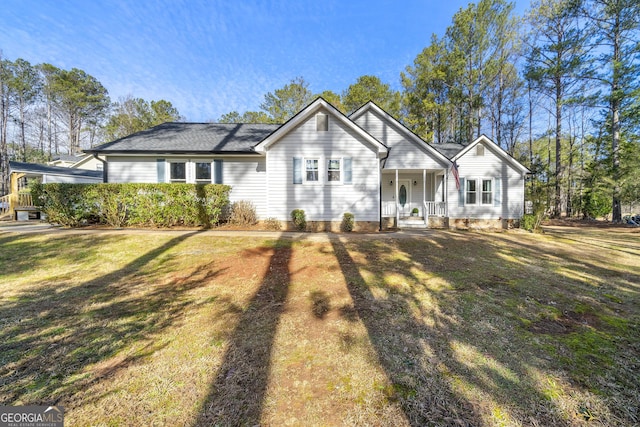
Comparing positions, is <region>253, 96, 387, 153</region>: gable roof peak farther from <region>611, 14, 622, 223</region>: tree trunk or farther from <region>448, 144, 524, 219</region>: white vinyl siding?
<region>611, 14, 622, 223</region>: tree trunk

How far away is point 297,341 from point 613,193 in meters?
22.9

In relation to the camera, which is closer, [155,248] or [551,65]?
[155,248]

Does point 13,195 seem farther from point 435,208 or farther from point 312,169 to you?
point 435,208

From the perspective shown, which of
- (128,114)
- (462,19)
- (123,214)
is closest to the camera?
(123,214)

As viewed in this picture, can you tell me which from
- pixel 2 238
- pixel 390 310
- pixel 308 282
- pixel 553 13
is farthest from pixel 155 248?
pixel 553 13

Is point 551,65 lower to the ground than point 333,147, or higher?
higher

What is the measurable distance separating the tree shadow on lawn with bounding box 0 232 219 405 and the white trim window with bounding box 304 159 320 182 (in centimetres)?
706

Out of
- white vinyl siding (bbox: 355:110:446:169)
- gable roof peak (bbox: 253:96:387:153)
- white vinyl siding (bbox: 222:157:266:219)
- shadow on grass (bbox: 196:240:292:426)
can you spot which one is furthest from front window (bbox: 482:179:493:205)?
shadow on grass (bbox: 196:240:292:426)

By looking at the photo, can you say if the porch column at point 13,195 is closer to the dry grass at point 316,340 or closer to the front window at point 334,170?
the dry grass at point 316,340

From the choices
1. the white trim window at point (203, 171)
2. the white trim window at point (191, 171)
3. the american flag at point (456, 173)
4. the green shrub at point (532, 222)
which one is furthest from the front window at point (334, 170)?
the green shrub at point (532, 222)

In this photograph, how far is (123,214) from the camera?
34.1 feet

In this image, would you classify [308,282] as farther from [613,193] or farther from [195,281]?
[613,193]

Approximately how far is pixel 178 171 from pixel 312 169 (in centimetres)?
699
